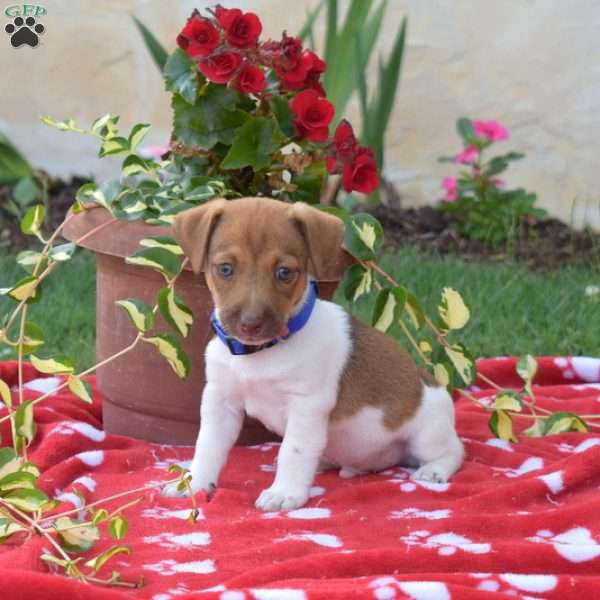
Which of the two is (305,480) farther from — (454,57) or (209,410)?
(454,57)

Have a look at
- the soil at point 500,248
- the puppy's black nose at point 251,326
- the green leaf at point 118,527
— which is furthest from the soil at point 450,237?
the green leaf at point 118,527

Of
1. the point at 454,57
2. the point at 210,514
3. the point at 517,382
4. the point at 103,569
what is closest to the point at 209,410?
the point at 210,514

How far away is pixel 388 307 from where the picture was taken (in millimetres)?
4039

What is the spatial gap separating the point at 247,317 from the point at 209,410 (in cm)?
48

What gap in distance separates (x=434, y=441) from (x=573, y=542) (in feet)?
2.13

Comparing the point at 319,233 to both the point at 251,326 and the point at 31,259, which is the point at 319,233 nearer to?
the point at 251,326

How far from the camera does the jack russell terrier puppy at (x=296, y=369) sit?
3.38 metres

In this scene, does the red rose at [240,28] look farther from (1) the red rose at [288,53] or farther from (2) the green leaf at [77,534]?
(2) the green leaf at [77,534]

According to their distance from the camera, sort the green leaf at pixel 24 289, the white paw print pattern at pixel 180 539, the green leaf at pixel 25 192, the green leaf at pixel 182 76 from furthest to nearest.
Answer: the green leaf at pixel 25 192
the green leaf at pixel 182 76
the green leaf at pixel 24 289
the white paw print pattern at pixel 180 539

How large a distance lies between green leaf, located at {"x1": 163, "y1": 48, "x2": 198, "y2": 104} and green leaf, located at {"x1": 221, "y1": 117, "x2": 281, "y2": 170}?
0.20 metres

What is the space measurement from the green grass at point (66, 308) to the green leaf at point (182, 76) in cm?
135

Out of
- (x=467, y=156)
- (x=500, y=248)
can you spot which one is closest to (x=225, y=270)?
(x=467, y=156)

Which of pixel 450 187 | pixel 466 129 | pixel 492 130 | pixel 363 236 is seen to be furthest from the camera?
pixel 450 187

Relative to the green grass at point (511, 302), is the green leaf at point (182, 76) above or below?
above
